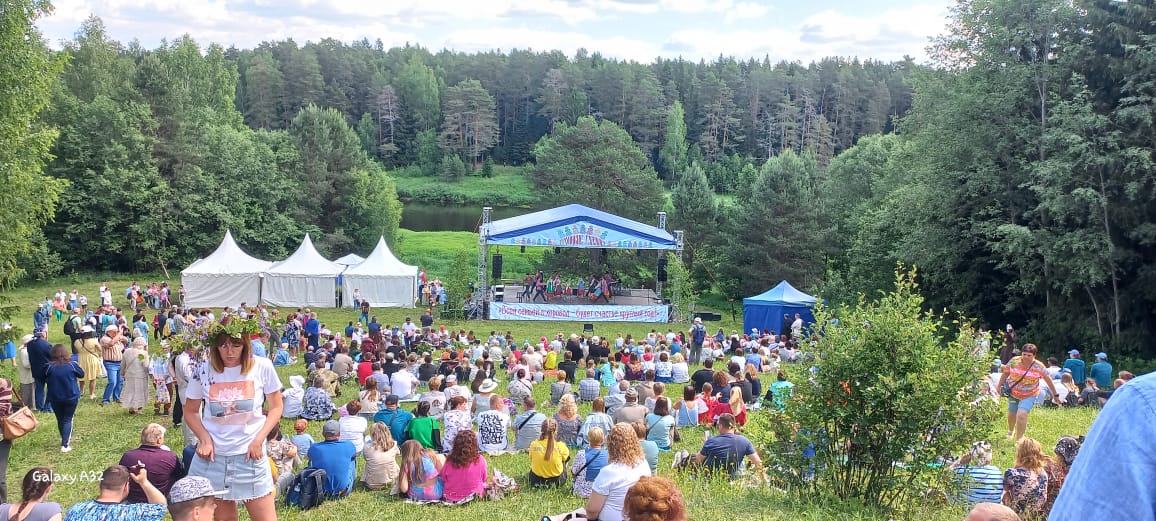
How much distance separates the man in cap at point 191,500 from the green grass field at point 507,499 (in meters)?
2.78

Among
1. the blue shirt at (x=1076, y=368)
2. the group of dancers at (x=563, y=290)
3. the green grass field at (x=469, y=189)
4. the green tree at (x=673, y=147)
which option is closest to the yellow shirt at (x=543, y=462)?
the blue shirt at (x=1076, y=368)

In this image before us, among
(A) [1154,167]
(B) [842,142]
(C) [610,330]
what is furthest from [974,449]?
(B) [842,142]

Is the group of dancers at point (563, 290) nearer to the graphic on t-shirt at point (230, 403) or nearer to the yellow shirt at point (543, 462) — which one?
the yellow shirt at point (543, 462)

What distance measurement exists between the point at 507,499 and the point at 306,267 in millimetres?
22731

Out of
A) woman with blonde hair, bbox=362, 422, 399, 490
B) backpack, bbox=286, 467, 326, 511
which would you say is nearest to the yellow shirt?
woman with blonde hair, bbox=362, 422, 399, 490

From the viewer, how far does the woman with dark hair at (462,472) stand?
23.7ft

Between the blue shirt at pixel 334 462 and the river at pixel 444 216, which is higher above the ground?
the river at pixel 444 216

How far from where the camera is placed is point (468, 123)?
8400 centimetres

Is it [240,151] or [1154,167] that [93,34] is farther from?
[1154,167]

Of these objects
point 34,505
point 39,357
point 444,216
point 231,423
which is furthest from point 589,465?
point 444,216

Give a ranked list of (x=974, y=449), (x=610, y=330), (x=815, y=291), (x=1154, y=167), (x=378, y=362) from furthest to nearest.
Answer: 1. (x=815, y=291)
2. (x=610, y=330)
3. (x=1154, y=167)
4. (x=378, y=362)
5. (x=974, y=449)

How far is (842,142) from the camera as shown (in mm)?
88625

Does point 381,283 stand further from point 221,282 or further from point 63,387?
point 63,387

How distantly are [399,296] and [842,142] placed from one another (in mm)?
70004
